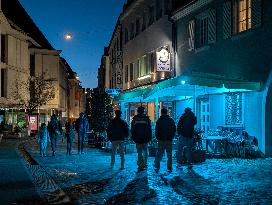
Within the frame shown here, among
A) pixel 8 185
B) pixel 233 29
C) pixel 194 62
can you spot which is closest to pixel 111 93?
Answer: pixel 194 62

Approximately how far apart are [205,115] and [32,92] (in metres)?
37.7

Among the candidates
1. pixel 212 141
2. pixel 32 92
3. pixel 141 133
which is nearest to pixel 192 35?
pixel 212 141

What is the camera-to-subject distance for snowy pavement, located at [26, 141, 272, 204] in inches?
381

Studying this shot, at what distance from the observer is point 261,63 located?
17547 mm

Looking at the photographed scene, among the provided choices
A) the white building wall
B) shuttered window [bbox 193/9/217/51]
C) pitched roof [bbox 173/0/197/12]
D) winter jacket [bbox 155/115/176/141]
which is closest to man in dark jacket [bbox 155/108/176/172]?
winter jacket [bbox 155/115/176/141]

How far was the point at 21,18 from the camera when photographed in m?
68.9

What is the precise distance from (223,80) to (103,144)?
993cm

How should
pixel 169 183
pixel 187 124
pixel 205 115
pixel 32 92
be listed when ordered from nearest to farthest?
pixel 169 183 → pixel 187 124 → pixel 205 115 → pixel 32 92

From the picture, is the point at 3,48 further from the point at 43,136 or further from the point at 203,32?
the point at 203,32

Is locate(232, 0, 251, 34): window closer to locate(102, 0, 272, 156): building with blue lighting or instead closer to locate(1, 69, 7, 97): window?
locate(102, 0, 272, 156): building with blue lighting

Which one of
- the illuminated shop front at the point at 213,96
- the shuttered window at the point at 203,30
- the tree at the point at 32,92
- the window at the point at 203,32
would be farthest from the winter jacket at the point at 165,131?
the tree at the point at 32,92

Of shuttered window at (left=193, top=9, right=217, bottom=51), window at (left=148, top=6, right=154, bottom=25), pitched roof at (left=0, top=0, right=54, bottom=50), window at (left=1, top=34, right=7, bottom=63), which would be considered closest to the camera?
shuttered window at (left=193, top=9, right=217, bottom=51)

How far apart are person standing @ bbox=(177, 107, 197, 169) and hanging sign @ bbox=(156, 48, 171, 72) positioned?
10312 mm

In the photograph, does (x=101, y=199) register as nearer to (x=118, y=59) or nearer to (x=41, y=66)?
(x=118, y=59)
